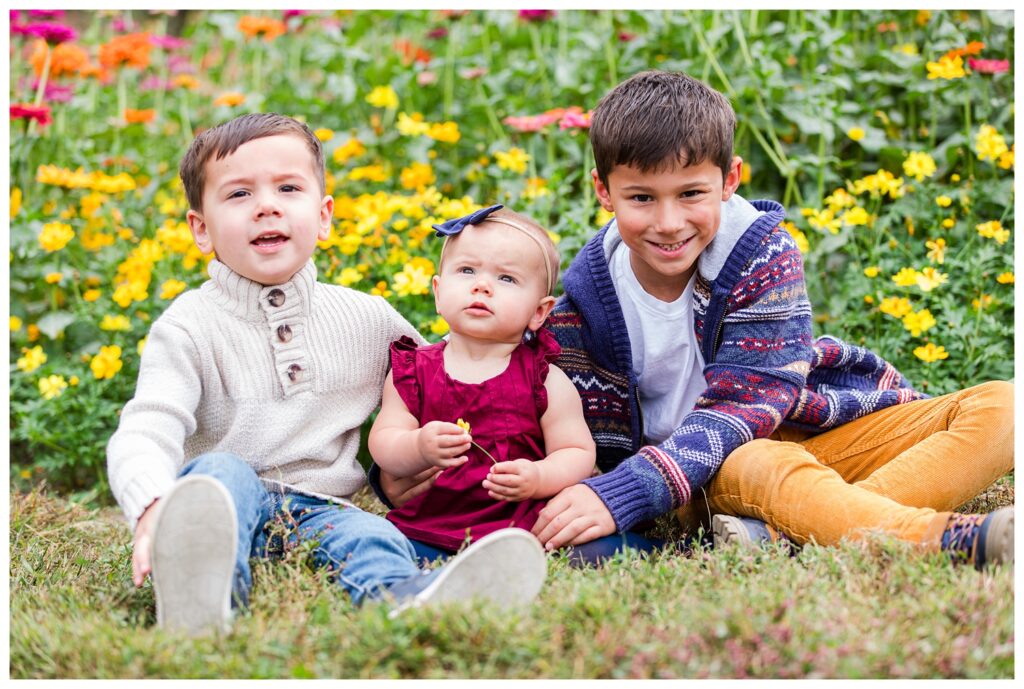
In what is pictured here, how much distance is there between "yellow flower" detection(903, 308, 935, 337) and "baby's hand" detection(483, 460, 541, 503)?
1333mm

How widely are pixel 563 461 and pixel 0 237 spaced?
61.4 inches

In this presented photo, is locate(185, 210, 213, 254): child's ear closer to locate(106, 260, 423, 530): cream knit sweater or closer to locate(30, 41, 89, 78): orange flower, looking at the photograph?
locate(106, 260, 423, 530): cream knit sweater

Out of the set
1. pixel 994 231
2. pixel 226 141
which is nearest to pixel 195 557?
pixel 226 141

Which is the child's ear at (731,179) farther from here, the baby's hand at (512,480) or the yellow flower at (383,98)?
the yellow flower at (383,98)

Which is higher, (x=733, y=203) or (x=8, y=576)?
(x=733, y=203)

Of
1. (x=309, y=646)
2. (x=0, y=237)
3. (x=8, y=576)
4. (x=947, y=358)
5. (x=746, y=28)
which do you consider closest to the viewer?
(x=309, y=646)

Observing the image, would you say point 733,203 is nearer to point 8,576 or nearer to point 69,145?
point 8,576

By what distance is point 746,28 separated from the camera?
3709 mm

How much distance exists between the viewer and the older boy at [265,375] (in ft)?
6.34

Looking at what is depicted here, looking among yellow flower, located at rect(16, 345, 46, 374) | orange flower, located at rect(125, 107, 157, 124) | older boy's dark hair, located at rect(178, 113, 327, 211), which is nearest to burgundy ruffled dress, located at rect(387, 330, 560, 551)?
older boy's dark hair, located at rect(178, 113, 327, 211)

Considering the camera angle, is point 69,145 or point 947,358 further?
point 69,145

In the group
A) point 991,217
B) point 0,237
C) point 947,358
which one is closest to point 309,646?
point 0,237

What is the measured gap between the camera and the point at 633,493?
2.15 meters

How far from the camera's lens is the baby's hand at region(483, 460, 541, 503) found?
208cm
